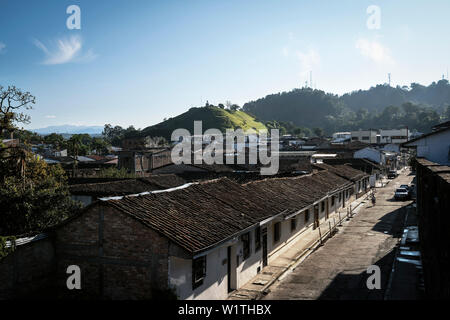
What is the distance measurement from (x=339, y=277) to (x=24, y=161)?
45.4 ft

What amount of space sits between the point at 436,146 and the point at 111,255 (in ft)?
59.7

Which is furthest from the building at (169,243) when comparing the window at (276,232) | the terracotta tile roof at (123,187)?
the terracotta tile roof at (123,187)

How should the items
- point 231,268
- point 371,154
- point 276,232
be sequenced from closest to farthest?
point 231,268
point 276,232
point 371,154

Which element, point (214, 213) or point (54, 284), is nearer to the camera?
point (54, 284)

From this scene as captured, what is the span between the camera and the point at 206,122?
165375 mm

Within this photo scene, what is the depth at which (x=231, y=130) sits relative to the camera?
493ft

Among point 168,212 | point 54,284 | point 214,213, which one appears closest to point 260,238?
point 214,213

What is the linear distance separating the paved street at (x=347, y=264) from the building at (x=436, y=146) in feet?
16.6

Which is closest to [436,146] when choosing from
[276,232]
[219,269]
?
[276,232]

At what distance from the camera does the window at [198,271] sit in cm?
1113

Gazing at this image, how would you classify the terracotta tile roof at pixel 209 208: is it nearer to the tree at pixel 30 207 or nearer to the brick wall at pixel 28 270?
the brick wall at pixel 28 270

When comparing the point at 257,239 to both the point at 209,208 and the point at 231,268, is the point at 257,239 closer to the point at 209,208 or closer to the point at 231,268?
the point at 231,268
